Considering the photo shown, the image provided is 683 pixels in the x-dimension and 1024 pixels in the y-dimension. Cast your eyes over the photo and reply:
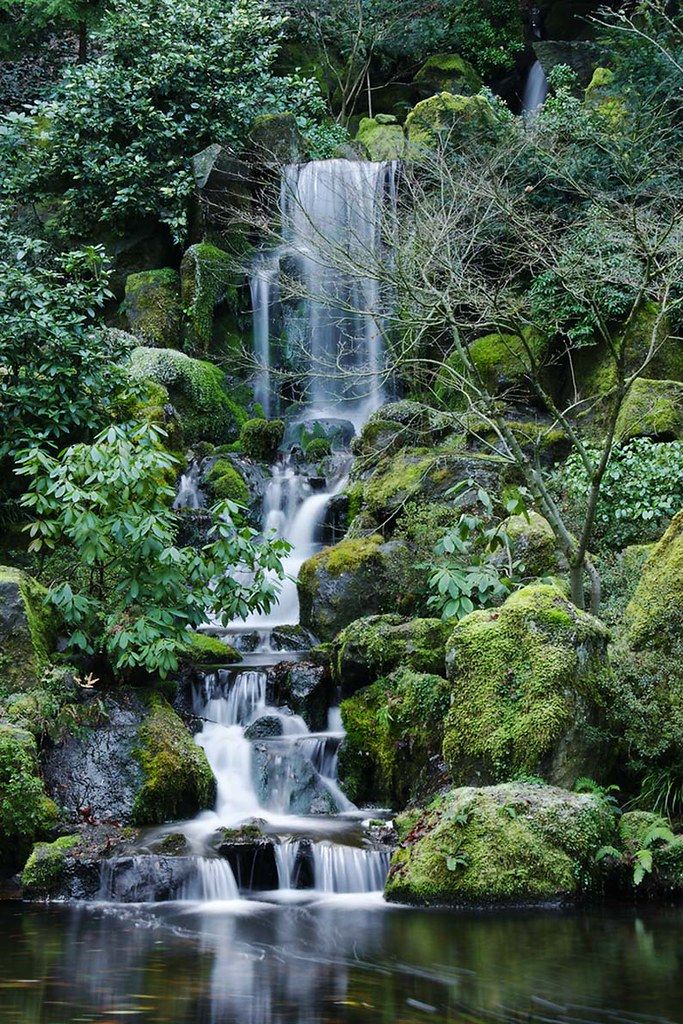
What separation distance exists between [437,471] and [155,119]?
1026 cm

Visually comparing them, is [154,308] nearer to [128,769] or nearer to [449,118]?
[449,118]

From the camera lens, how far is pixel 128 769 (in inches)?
381

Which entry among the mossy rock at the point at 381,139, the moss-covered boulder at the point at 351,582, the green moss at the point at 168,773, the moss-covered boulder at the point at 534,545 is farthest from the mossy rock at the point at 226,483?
the mossy rock at the point at 381,139

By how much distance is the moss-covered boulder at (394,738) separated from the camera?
32.4ft

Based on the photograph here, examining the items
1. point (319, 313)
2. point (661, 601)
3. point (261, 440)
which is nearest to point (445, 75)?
point (319, 313)

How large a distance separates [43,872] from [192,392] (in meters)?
10.2

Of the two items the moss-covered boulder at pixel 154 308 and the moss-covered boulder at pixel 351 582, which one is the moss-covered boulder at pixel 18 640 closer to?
the moss-covered boulder at pixel 351 582

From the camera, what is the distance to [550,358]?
16.6 meters

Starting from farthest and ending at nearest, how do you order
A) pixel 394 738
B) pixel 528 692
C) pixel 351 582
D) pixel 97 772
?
pixel 351 582
pixel 394 738
pixel 97 772
pixel 528 692

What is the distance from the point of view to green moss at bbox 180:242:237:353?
19.0 metres

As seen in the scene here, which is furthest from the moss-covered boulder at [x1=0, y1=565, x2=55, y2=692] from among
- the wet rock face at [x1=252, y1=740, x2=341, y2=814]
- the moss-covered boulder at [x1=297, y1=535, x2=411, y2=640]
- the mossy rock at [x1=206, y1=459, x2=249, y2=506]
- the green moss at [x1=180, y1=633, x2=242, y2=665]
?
the mossy rock at [x1=206, y1=459, x2=249, y2=506]

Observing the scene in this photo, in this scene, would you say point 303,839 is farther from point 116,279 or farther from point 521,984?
point 116,279

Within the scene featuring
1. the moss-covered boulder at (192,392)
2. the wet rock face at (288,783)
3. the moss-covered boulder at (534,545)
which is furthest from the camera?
the moss-covered boulder at (192,392)

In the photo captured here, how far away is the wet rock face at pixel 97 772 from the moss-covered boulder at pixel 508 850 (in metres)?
2.66
